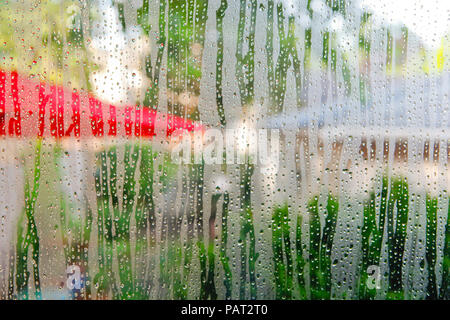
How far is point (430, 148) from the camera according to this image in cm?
108

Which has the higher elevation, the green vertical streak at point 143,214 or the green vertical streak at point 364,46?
the green vertical streak at point 364,46

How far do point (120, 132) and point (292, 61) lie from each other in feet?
1.82

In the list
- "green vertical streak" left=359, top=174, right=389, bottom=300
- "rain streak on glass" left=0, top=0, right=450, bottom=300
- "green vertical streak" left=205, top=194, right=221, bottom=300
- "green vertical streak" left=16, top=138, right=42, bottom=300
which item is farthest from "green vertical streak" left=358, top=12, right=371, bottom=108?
"green vertical streak" left=16, top=138, right=42, bottom=300

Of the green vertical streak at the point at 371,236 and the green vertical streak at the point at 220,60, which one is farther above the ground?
the green vertical streak at the point at 220,60

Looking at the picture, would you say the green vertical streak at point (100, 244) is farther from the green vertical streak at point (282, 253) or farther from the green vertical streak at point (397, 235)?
the green vertical streak at point (397, 235)

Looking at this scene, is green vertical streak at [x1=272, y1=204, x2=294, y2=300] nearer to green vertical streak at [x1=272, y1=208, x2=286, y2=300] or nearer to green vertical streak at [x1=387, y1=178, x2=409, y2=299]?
green vertical streak at [x1=272, y1=208, x2=286, y2=300]

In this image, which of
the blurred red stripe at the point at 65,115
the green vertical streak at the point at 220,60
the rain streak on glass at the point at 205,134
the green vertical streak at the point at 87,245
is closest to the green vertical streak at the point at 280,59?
the rain streak on glass at the point at 205,134

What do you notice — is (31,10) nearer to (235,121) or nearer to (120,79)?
(120,79)

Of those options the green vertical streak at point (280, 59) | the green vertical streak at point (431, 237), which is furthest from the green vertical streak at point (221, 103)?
the green vertical streak at point (431, 237)

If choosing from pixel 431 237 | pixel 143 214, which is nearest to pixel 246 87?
pixel 143 214

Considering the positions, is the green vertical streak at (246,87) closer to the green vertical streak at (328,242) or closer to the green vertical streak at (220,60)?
the green vertical streak at (220,60)

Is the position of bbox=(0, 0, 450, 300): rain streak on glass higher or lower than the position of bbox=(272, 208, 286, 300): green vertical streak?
higher

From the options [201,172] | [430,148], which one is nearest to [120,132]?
[201,172]

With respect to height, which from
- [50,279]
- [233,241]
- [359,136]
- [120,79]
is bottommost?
[50,279]
